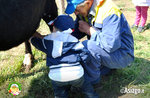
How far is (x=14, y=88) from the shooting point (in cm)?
205

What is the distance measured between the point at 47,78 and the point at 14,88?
39 cm

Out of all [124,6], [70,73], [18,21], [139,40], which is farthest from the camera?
[124,6]

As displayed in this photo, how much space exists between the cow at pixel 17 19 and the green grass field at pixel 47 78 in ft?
2.72

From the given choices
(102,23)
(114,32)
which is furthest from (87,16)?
(114,32)

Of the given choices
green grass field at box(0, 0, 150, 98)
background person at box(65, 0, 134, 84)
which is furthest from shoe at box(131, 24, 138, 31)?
background person at box(65, 0, 134, 84)

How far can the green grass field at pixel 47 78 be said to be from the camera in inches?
77.3

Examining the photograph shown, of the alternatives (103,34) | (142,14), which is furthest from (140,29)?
(103,34)

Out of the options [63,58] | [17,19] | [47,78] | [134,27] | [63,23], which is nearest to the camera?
[17,19]

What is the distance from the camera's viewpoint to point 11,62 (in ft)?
8.44

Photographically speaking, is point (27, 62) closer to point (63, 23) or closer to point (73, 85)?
point (63, 23)

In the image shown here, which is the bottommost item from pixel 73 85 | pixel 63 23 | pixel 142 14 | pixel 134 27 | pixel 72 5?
pixel 134 27

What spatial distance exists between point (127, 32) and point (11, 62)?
1.65 m

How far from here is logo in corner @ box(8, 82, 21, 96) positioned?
200cm

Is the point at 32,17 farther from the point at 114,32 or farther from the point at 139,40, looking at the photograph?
the point at 139,40
